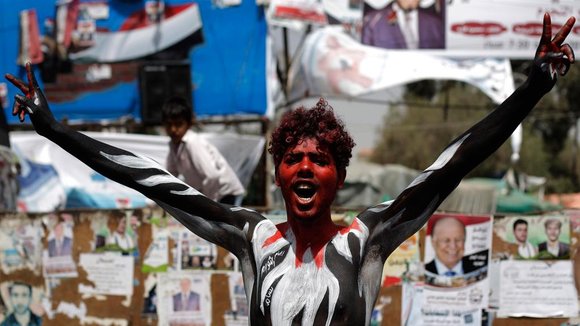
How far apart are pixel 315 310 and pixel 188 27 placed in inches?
464

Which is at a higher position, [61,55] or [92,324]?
[61,55]

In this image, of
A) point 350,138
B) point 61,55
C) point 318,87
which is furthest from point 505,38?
point 350,138

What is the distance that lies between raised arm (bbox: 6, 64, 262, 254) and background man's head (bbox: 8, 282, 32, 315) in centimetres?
433

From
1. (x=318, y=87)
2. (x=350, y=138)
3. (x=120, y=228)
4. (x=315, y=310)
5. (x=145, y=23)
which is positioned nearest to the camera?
(x=315, y=310)

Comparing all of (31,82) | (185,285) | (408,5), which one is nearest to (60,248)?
(185,285)

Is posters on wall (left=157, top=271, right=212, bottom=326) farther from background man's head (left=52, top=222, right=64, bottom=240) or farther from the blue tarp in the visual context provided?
the blue tarp

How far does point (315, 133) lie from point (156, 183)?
663mm

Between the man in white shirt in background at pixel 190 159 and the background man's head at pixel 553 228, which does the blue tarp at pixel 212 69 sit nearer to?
the man in white shirt in background at pixel 190 159

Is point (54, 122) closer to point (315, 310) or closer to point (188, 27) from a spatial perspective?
point (315, 310)

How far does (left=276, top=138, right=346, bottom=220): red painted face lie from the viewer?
3424mm

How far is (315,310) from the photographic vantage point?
134 inches

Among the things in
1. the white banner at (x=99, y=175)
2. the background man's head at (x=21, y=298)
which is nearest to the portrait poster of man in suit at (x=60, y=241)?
the background man's head at (x=21, y=298)

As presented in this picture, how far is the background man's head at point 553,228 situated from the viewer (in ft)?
22.3

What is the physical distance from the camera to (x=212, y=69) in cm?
1469
